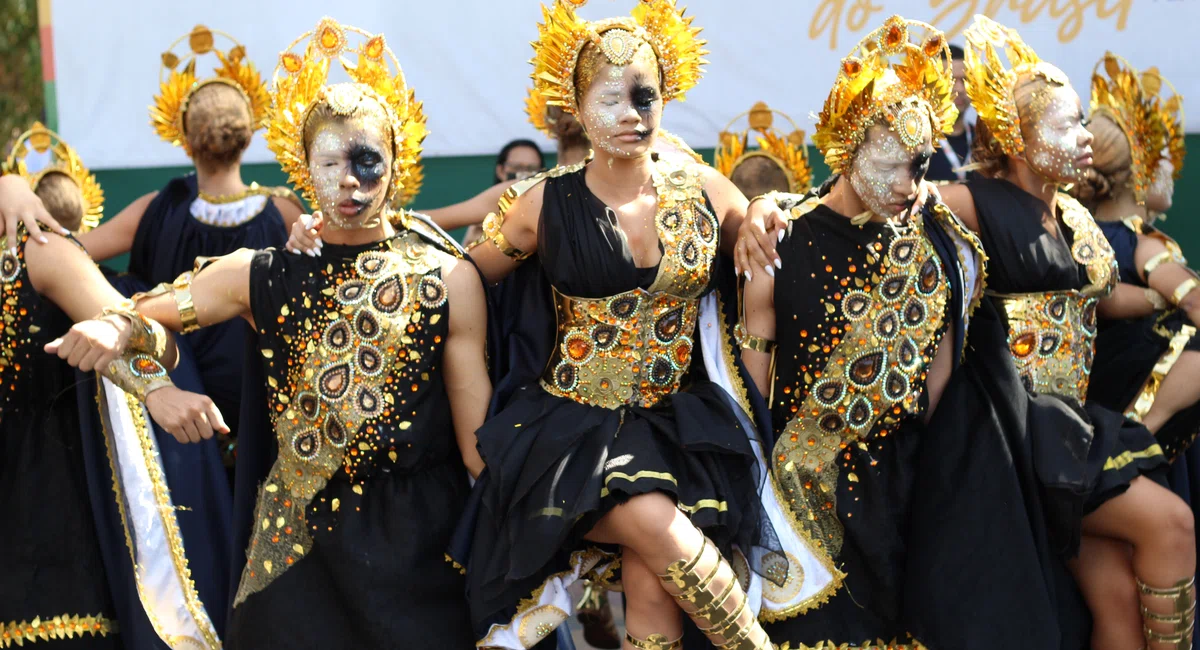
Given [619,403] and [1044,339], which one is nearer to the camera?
[619,403]

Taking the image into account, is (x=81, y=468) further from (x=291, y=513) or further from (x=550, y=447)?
(x=550, y=447)

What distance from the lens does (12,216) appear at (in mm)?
3750

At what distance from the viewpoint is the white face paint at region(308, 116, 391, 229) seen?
328 cm

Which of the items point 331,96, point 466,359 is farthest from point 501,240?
point 331,96

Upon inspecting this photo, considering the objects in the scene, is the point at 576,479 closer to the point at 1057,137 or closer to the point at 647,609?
the point at 647,609

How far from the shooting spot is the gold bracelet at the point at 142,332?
320cm

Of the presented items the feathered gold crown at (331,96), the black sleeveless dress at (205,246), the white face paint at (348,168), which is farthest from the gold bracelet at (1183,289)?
the black sleeveless dress at (205,246)

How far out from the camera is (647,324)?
3410 mm

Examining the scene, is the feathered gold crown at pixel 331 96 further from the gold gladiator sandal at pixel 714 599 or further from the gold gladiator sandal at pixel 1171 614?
the gold gladiator sandal at pixel 1171 614

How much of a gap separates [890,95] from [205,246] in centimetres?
235

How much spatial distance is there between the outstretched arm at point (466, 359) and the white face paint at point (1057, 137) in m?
1.59

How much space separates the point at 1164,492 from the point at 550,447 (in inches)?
66.0

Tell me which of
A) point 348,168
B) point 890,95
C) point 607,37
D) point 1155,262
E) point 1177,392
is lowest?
point 1177,392

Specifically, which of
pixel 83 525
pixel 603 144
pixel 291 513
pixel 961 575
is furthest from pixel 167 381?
pixel 961 575
